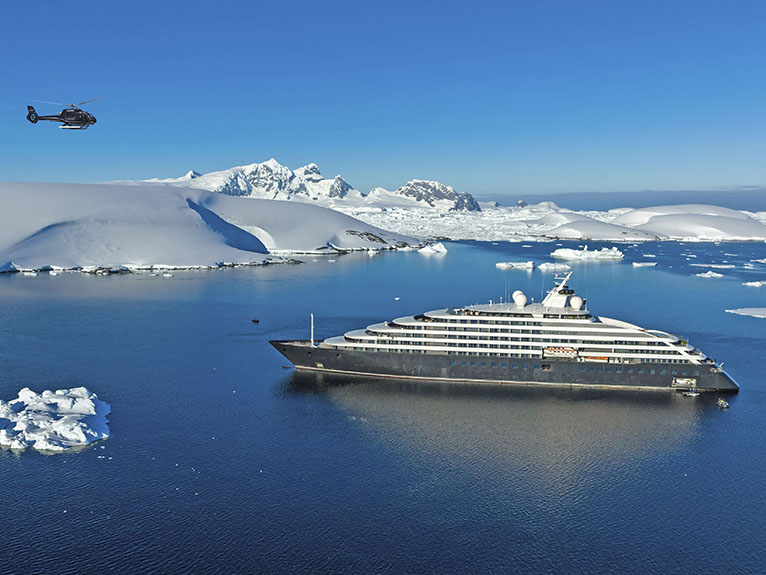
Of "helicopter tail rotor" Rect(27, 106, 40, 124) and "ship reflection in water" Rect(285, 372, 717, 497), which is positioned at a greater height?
"helicopter tail rotor" Rect(27, 106, 40, 124)

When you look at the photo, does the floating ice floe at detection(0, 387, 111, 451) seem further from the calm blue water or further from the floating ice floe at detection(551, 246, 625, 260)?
the floating ice floe at detection(551, 246, 625, 260)

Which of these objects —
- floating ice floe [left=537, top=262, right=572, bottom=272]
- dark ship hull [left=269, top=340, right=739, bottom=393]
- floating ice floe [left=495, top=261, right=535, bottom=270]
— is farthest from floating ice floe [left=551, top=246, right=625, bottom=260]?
dark ship hull [left=269, top=340, right=739, bottom=393]

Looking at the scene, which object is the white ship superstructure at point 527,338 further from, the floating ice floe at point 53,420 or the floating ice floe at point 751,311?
the floating ice floe at point 751,311

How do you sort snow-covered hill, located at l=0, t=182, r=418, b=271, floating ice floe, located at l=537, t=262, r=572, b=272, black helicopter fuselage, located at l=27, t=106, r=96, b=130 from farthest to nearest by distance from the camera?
floating ice floe, located at l=537, t=262, r=572, b=272, snow-covered hill, located at l=0, t=182, r=418, b=271, black helicopter fuselage, located at l=27, t=106, r=96, b=130

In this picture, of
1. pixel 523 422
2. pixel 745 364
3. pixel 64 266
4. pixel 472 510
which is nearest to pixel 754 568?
pixel 472 510

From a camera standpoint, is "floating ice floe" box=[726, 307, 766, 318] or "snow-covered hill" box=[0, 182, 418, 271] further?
"snow-covered hill" box=[0, 182, 418, 271]

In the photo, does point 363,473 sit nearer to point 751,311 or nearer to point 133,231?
point 751,311

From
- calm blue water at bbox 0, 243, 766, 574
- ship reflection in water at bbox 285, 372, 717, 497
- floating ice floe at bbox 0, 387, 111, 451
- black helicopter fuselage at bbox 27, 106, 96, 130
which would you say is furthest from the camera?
black helicopter fuselage at bbox 27, 106, 96, 130

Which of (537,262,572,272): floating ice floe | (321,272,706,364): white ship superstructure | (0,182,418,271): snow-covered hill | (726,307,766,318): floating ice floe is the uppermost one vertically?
(0,182,418,271): snow-covered hill
